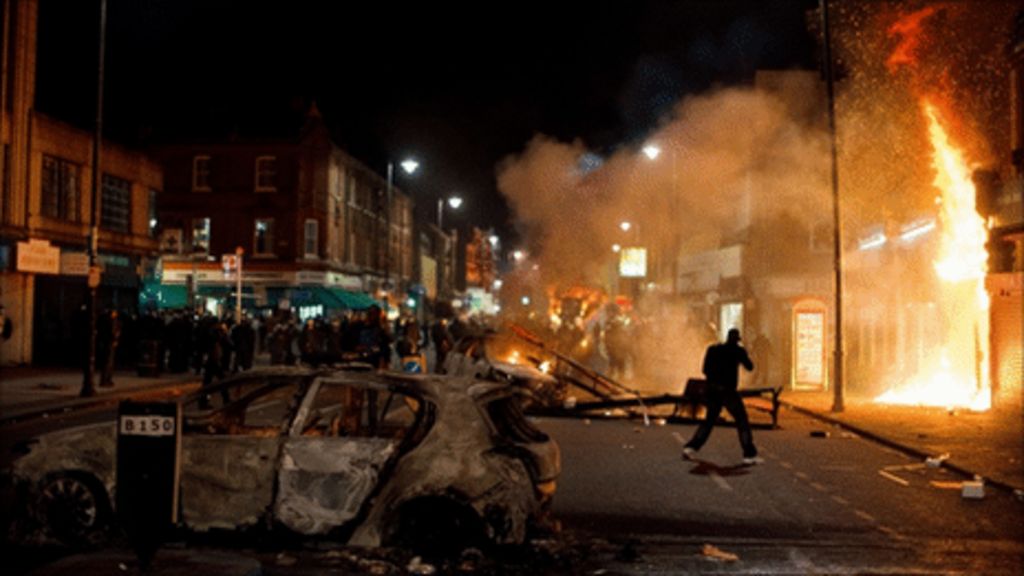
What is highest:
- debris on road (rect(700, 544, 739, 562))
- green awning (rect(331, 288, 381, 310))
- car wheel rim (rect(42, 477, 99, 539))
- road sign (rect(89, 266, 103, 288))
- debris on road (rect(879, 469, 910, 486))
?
green awning (rect(331, 288, 381, 310))

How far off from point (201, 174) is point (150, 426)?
145 feet

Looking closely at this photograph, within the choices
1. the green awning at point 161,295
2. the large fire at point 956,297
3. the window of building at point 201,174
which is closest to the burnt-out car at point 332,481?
→ the large fire at point 956,297

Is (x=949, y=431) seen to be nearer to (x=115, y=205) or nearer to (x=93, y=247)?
(x=93, y=247)

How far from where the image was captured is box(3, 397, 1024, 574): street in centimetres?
716

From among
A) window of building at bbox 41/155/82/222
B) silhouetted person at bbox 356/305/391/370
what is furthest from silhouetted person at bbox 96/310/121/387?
window of building at bbox 41/155/82/222

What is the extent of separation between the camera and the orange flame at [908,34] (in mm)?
22766

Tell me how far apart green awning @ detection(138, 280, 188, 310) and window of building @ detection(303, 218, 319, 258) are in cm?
616

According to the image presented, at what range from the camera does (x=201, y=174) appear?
4791 cm

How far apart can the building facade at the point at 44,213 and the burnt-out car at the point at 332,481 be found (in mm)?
18143

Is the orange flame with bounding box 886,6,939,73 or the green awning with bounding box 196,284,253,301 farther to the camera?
the green awning with bounding box 196,284,253,301

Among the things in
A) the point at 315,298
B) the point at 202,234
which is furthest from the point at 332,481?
the point at 202,234

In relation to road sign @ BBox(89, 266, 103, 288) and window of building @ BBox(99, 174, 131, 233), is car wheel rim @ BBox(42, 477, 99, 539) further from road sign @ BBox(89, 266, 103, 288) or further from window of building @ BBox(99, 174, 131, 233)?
window of building @ BBox(99, 174, 131, 233)

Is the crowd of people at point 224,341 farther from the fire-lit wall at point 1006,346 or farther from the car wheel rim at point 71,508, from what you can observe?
the car wheel rim at point 71,508

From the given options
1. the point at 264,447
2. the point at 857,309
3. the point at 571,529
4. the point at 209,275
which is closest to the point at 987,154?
the point at 857,309
